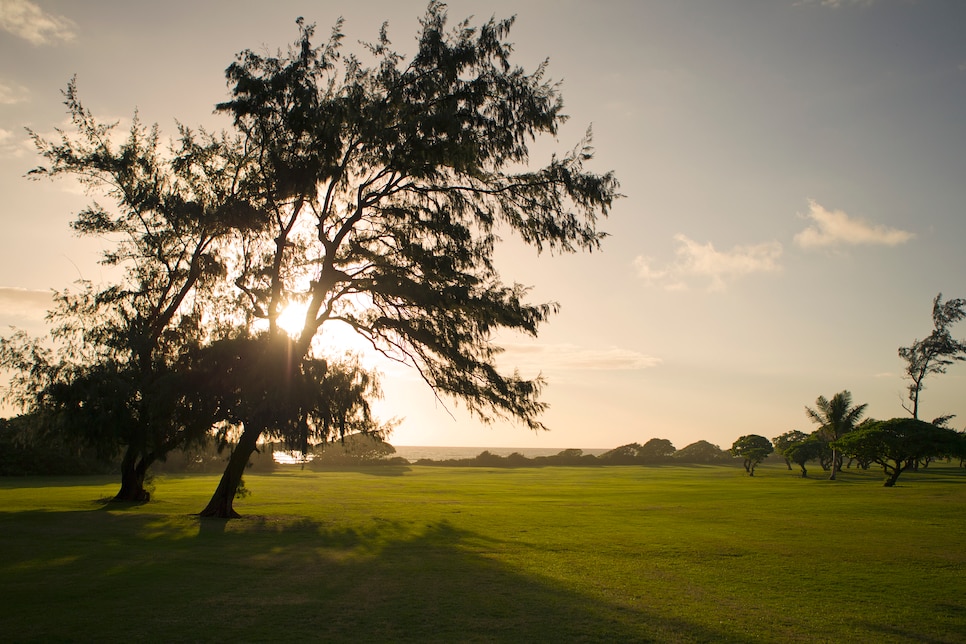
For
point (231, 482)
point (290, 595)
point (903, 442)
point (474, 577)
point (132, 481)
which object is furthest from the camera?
point (903, 442)

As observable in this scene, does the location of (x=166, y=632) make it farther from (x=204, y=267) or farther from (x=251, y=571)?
(x=204, y=267)

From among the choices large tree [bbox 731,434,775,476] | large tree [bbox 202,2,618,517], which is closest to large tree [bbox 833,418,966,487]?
large tree [bbox 731,434,775,476]

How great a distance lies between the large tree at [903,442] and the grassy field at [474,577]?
26.7 meters

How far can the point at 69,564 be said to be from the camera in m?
13.2

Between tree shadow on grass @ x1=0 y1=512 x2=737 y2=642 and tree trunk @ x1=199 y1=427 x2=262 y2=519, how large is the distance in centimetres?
547

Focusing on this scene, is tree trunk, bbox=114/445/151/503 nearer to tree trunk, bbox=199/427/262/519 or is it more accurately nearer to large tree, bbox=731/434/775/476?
tree trunk, bbox=199/427/262/519

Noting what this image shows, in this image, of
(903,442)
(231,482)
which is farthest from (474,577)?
(903,442)

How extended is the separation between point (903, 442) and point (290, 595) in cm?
5411

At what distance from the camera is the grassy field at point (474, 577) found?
915cm

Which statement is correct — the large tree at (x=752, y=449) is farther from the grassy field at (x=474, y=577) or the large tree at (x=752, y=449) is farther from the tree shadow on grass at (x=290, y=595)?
the tree shadow on grass at (x=290, y=595)

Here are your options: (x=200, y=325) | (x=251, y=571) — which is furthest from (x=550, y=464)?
(x=251, y=571)

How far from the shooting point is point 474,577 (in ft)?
42.5

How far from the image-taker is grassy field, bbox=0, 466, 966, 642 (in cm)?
915

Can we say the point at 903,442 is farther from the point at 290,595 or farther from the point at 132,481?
the point at 132,481
